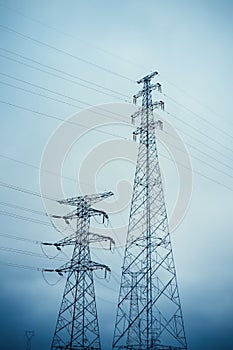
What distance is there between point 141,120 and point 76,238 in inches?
429

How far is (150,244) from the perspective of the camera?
71.4 ft

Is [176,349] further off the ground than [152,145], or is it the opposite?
[152,145]

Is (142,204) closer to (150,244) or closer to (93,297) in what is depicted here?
(150,244)

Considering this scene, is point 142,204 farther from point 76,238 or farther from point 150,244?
point 76,238

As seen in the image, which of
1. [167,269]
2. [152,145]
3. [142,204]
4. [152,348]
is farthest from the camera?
[152,145]

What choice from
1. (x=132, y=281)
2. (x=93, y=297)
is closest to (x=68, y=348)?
(x=93, y=297)

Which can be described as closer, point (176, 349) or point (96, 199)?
Result: point (176, 349)

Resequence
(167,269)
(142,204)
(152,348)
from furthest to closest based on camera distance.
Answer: (142,204) → (167,269) → (152,348)

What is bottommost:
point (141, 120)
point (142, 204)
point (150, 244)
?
point (150, 244)

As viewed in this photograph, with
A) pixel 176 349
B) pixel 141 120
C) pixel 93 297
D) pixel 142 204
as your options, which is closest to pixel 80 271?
pixel 93 297

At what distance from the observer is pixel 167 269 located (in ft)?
71.2

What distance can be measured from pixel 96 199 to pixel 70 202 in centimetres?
235

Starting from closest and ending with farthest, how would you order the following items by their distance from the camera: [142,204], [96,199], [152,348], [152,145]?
[152,348], [142,204], [152,145], [96,199]

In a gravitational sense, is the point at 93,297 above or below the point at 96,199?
below
